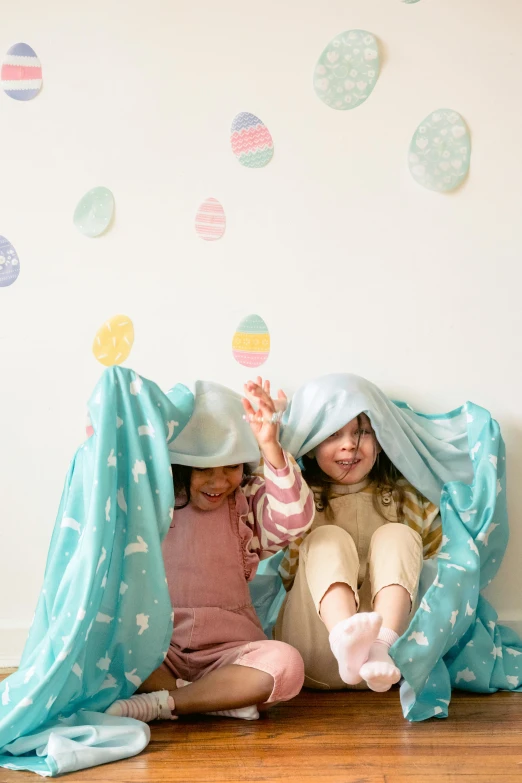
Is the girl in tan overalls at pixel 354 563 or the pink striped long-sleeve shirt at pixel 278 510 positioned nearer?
the girl in tan overalls at pixel 354 563

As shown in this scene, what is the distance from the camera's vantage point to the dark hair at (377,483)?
187 centimetres

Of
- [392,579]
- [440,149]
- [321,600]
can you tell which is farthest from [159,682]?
[440,149]

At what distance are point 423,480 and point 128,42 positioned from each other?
3.95ft

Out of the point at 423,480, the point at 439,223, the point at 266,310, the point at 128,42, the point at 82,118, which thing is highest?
the point at 128,42

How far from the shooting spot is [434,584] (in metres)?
1.60

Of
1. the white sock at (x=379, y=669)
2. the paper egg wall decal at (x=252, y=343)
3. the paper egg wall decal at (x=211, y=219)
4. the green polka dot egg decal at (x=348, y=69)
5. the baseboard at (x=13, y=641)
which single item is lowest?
the baseboard at (x=13, y=641)

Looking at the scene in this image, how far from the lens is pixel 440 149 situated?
6.33ft

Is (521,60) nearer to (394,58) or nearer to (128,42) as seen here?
(394,58)

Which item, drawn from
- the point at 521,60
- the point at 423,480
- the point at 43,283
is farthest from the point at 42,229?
the point at 521,60

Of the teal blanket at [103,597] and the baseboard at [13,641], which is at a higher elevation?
the teal blanket at [103,597]

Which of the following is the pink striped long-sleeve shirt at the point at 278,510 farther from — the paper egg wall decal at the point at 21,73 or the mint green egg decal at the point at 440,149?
the paper egg wall decal at the point at 21,73

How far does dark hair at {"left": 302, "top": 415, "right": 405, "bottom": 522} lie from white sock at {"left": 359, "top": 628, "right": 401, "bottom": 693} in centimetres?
43

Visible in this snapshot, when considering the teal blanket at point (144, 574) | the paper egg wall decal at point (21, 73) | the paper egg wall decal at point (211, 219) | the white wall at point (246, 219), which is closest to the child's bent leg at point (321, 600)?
the teal blanket at point (144, 574)

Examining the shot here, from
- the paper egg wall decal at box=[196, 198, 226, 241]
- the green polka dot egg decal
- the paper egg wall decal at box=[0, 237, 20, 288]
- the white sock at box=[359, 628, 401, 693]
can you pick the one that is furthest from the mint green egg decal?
the white sock at box=[359, 628, 401, 693]
